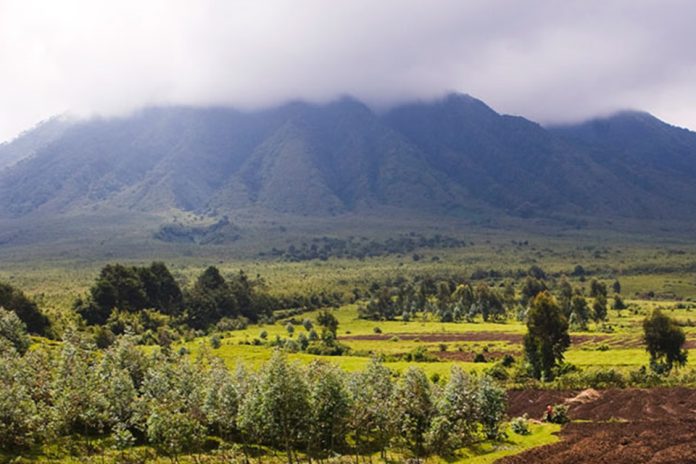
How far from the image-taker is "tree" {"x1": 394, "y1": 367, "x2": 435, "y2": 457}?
49.1 metres

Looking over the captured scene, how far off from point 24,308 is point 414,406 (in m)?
86.4

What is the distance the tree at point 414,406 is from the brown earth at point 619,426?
717cm

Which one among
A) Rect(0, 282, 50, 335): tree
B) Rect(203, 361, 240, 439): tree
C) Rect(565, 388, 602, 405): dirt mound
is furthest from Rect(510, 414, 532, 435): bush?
Rect(0, 282, 50, 335): tree

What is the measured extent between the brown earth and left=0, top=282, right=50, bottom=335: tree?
8472 centimetres

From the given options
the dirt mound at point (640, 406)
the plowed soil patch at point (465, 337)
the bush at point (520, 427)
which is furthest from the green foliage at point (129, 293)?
the dirt mound at point (640, 406)

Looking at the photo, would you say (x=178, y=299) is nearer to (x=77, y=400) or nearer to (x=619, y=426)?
(x=77, y=400)

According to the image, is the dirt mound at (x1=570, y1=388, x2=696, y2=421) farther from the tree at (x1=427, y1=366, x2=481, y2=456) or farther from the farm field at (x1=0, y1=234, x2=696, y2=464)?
the tree at (x1=427, y1=366, x2=481, y2=456)

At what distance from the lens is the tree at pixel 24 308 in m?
105

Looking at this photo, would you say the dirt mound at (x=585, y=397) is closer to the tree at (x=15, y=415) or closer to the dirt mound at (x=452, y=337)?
the dirt mound at (x=452, y=337)

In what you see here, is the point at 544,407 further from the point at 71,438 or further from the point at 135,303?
the point at 135,303

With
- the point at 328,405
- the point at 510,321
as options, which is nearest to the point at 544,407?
the point at 328,405

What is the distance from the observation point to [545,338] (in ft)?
300

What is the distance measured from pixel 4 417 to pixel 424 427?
33082 millimetres

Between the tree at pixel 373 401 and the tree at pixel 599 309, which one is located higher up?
the tree at pixel 373 401
